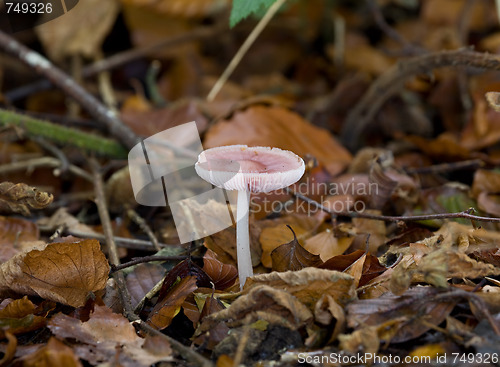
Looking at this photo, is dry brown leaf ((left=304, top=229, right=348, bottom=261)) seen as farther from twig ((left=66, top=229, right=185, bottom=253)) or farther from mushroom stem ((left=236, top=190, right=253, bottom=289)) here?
twig ((left=66, top=229, right=185, bottom=253))

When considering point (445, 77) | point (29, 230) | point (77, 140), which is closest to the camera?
point (29, 230)

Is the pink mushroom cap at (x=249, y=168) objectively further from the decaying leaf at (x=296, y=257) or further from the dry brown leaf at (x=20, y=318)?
the dry brown leaf at (x=20, y=318)

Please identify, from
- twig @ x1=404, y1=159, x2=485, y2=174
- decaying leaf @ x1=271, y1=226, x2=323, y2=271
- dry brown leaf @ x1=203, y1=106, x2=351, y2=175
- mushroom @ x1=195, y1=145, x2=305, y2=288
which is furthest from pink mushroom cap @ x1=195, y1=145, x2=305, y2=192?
twig @ x1=404, y1=159, x2=485, y2=174

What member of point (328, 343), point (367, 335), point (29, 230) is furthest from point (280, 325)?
point (29, 230)

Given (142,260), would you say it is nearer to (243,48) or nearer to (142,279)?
(142,279)

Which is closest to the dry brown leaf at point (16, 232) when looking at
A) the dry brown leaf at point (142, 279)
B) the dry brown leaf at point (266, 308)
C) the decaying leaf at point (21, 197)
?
the decaying leaf at point (21, 197)

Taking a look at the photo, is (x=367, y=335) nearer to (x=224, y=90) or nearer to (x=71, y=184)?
(x=71, y=184)
